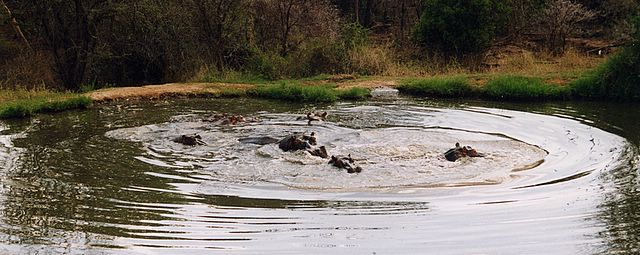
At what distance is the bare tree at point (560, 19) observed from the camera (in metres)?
23.0

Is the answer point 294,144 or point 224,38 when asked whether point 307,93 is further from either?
point 294,144

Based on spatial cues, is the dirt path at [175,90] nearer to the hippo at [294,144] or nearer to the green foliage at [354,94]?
the green foliage at [354,94]

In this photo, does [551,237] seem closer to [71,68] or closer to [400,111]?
[400,111]

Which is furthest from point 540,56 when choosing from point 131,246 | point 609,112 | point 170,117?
point 131,246

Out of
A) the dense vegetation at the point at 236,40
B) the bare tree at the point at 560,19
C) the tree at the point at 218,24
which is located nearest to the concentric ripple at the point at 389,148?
the dense vegetation at the point at 236,40

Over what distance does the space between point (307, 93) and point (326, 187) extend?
8.74 metres

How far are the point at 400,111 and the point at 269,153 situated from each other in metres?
5.07

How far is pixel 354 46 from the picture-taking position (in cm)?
2202

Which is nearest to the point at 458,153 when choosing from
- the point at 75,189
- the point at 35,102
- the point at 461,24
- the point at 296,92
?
the point at 75,189

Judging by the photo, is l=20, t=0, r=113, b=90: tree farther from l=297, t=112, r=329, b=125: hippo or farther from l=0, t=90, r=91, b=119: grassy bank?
l=297, t=112, r=329, b=125: hippo

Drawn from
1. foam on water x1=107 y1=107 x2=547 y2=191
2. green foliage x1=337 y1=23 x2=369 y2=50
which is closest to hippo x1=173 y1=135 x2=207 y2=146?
foam on water x1=107 y1=107 x2=547 y2=191

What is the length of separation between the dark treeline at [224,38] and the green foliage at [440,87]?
3.12 m

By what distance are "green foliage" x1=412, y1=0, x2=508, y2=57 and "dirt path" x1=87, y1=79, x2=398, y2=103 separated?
3.99 m

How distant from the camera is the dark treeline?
64.5 feet
